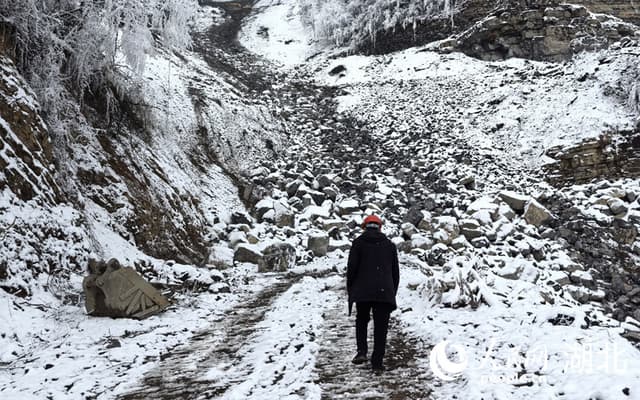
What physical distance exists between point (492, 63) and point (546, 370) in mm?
28550

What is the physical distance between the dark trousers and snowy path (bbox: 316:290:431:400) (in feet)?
0.63

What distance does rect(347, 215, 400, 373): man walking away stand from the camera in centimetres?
520

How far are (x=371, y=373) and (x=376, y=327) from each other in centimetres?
53

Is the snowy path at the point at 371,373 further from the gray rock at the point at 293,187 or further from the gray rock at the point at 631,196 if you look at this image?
the gray rock at the point at 631,196

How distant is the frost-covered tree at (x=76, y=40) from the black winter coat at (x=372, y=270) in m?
8.43

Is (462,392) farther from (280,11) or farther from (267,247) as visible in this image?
(280,11)

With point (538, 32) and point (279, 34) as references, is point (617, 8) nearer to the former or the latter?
point (538, 32)

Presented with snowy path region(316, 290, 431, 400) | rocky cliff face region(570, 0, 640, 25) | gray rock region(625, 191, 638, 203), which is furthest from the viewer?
rocky cliff face region(570, 0, 640, 25)

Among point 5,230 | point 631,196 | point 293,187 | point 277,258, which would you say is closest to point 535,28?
point 631,196

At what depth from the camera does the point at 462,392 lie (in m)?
4.24

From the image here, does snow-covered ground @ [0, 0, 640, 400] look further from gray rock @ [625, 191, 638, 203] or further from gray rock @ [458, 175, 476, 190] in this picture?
gray rock @ [458, 175, 476, 190]

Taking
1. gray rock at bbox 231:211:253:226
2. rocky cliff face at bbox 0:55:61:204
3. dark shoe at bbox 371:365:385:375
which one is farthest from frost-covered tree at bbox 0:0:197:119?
dark shoe at bbox 371:365:385:375

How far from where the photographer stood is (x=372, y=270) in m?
5.30

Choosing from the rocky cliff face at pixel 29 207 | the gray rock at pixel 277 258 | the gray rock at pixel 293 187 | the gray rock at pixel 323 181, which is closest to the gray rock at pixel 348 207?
the gray rock at pixel 323 181
